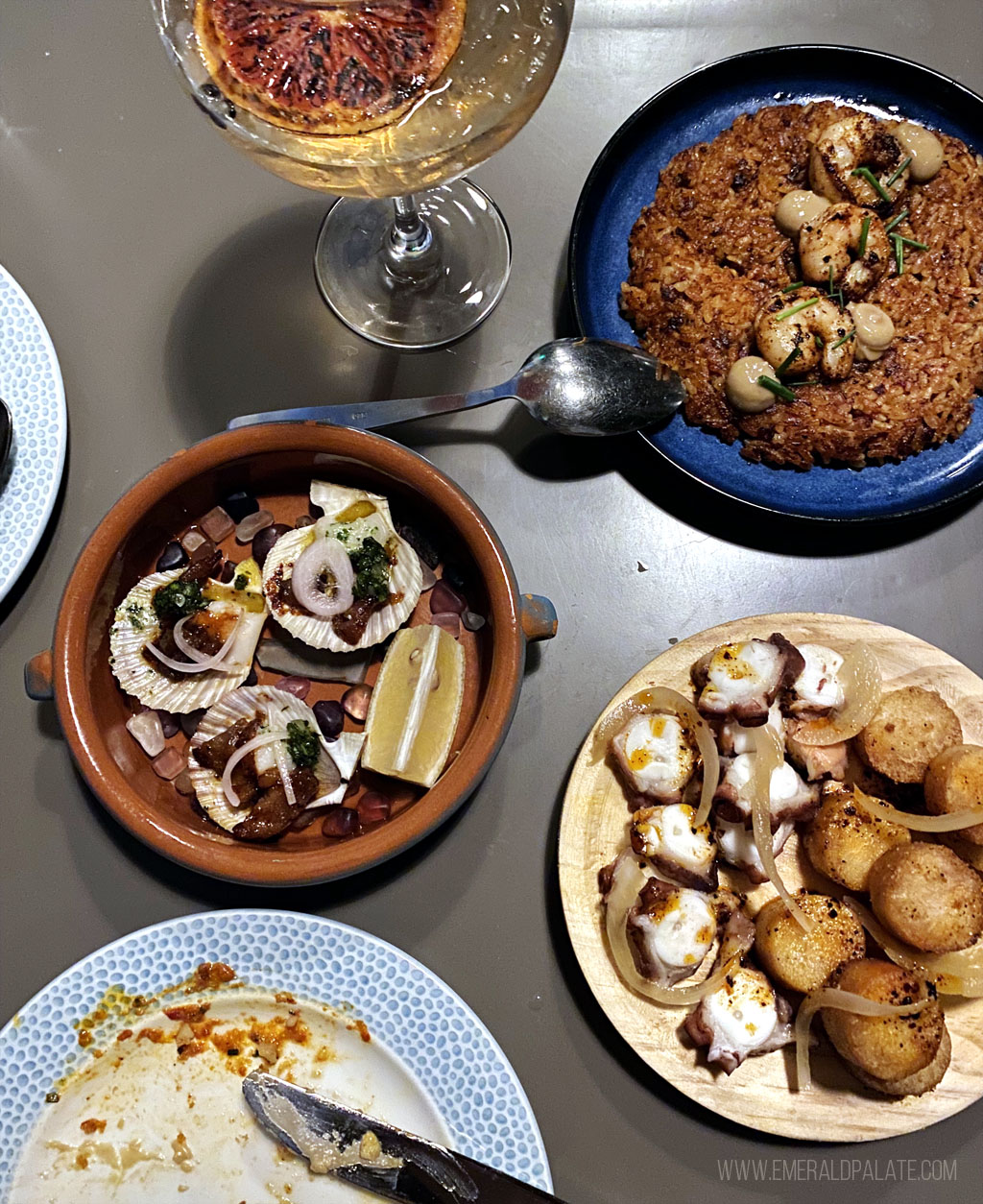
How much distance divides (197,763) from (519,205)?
0.92m

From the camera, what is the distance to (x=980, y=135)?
1411mm

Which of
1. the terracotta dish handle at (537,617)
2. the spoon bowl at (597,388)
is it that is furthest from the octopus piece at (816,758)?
the spoon bowl at (597,388)

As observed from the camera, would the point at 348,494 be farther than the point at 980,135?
No

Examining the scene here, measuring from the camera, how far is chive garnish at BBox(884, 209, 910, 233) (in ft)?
4.42

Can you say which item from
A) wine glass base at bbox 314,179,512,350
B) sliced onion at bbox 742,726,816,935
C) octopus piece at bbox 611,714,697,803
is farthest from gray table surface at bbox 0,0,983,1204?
sliced onion at bbox 742,726,816,935

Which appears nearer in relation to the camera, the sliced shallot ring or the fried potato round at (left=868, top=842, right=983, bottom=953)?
the fried potato round at (left=868, top=842, right=983, bottom=953)

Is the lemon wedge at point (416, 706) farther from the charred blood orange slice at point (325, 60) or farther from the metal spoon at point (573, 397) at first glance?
the charred blood orange slice at point (325, 60)

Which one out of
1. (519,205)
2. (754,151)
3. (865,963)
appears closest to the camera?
(865,963)

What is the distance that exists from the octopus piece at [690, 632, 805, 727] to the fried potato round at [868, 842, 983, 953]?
228 mm

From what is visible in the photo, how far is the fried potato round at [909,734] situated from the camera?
122 cm

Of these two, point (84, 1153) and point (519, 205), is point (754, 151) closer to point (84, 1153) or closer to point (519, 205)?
point (519, 205)

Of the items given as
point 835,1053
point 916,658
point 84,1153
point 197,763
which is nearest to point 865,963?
point 835,1053

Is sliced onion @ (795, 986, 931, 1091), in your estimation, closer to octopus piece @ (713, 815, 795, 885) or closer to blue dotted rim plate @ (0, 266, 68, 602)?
octopus piece @ (713, 815, 795, 885)

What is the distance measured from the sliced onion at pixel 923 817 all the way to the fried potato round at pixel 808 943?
124 millimetres
